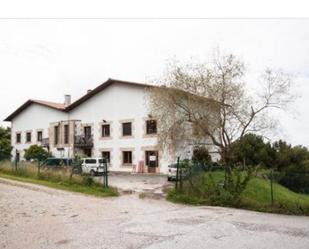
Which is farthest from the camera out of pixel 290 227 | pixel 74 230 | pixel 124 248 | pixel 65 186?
pixel 65 186

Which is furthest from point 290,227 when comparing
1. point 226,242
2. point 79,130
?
point 79,130

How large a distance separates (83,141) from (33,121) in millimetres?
9650

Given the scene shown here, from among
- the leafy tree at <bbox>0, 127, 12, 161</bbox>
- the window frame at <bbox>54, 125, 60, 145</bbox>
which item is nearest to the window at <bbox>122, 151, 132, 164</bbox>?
the window frame at <bbox>54, 125, 60, 145</bbox>

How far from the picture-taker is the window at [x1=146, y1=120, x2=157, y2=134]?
115 ft

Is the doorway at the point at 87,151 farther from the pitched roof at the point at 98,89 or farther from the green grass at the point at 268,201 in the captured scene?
the green grass at the point at 268,201

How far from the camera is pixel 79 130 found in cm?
4134

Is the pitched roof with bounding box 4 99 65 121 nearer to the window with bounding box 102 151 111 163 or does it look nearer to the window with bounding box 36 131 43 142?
the window with bounding box 36 131 43 142

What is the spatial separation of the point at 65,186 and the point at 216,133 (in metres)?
12.0

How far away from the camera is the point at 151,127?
116 ft

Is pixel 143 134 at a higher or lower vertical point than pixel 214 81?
lower

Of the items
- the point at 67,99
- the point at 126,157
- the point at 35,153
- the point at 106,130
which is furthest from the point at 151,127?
the point at 67,99

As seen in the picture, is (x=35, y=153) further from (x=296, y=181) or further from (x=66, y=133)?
(x=296, y=181)

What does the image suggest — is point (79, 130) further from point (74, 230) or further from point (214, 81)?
point (74, 230)

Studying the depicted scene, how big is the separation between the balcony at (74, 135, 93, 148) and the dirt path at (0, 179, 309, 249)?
79.9ft
